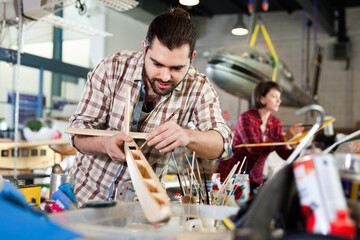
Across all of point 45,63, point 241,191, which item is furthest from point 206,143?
point 45,63

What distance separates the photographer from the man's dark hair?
1258 millimetres

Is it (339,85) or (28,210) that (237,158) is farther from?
(339,85)

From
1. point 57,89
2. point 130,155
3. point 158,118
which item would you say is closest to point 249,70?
point 57,89

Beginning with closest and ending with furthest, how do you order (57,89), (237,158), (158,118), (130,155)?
(130,155) < (158,118) < (237,158) < (57,89)

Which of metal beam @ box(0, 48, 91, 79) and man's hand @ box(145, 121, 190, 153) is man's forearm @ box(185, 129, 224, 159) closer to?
man's hand @ box(145, 121, 190, 153)

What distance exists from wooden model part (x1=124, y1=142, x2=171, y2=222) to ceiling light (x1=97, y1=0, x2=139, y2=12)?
2053 millimetres

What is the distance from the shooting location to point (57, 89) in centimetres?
444

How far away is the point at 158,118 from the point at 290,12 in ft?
20.7

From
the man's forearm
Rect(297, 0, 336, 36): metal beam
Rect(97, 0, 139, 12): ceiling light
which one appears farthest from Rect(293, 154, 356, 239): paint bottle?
Rect(297, 0, 336, 36): metal beam

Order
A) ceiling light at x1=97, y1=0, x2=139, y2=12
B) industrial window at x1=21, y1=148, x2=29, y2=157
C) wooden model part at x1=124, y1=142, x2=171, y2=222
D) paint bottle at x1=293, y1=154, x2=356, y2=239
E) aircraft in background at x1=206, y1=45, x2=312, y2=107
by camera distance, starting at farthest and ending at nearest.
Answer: aircraft in background at x1=206, y1=45, x2=312, y2=107
industrial window at x1=21, y1=148, x2=29, y2=157
ceiling light at x1=97, y1=0, x2=139, y2=12
wooden model part at x1=124, y1=142, x2=171, y2=222
paint bottle at x1=293, y1=154, x2=356, y2=239

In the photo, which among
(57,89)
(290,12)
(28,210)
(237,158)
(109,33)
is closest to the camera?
(28,210)

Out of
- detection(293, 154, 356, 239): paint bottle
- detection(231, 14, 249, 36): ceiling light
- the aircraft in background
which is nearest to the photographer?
detection(293, 154, 356, 239): paint bottle

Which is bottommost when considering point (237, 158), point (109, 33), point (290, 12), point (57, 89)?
point (237, 158)

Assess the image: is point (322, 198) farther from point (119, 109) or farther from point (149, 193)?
point (119, 109)
